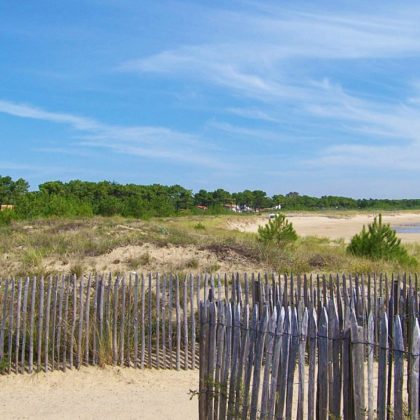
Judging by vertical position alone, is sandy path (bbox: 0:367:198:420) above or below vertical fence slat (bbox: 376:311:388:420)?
below

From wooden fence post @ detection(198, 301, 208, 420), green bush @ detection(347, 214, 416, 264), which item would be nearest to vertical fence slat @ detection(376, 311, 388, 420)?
wooden fence post @ detection(198, 301, 208, 420)

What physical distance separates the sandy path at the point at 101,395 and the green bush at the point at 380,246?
1101cm

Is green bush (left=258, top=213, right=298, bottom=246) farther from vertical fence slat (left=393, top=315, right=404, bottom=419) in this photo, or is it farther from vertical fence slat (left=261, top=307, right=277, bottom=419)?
vertical fence slat (left=393, top=315, right=404, bottom=419)

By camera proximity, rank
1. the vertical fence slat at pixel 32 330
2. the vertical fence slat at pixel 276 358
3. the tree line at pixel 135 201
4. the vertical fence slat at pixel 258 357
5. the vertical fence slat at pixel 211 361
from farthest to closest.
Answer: the tree line at pixel 135 201, the vertical fence slat at pixel 32 330, the vertical fence slat at pixel 211 361, the vertical fence slat at pixel 258 357, the vertical fence slat at pixel 276 358

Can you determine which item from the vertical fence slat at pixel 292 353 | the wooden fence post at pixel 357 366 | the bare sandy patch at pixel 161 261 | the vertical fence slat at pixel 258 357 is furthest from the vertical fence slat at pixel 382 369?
the bare sandy patch at pixel 161 261

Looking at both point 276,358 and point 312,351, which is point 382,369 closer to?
point 312,351

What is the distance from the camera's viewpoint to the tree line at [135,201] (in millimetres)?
30891

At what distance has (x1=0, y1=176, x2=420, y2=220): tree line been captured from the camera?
30.9 meters

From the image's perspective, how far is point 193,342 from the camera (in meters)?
9.00

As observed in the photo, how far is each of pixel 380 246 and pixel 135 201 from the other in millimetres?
27252

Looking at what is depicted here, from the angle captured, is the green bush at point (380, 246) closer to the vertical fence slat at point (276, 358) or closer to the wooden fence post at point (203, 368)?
the wooden fence post at point (203, 368)

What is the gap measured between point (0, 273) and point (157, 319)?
7234mm

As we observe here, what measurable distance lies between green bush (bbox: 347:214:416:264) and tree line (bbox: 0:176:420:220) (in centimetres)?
1696

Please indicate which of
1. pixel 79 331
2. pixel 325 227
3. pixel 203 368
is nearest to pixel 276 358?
pixel 203 368
